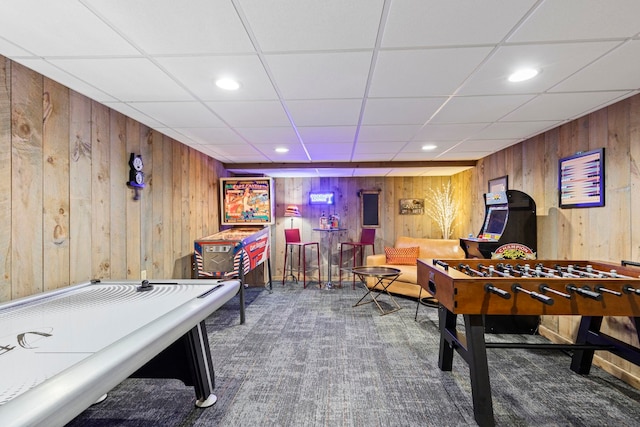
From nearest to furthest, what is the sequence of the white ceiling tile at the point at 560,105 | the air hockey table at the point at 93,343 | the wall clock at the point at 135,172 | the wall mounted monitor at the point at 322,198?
the air hockey table at the point at 93,343 < the white ceiling tile at the point at 560,105 < the wall clock at the point at 135,172 < the wall mounted monitor at the point at 322,198

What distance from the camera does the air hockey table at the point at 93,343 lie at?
2.54 feet

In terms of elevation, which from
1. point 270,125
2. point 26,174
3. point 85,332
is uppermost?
point 270,125

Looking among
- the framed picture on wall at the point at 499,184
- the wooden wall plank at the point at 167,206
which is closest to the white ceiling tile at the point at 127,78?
the wooden wall plank at the point at 167,206

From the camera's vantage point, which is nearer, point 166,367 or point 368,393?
point 166,367

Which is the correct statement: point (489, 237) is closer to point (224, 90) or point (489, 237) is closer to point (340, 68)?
point (340, 68)

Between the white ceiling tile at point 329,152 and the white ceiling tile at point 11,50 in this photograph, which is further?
the white ceiling tile at point 329,152

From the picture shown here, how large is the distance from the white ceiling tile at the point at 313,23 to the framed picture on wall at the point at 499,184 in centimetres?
334

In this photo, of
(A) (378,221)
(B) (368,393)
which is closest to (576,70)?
(B) (368,393)

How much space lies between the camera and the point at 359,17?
52.7 inches

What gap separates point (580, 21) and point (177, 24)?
1977mm

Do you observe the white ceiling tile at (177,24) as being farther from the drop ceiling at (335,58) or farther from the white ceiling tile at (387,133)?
the white ceiling tile at (387,133)

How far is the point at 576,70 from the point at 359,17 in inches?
61.9

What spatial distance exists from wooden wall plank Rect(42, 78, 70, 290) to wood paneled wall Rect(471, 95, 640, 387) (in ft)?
14.5

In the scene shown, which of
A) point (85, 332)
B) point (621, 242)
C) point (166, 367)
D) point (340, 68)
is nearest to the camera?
point (85, 332)
